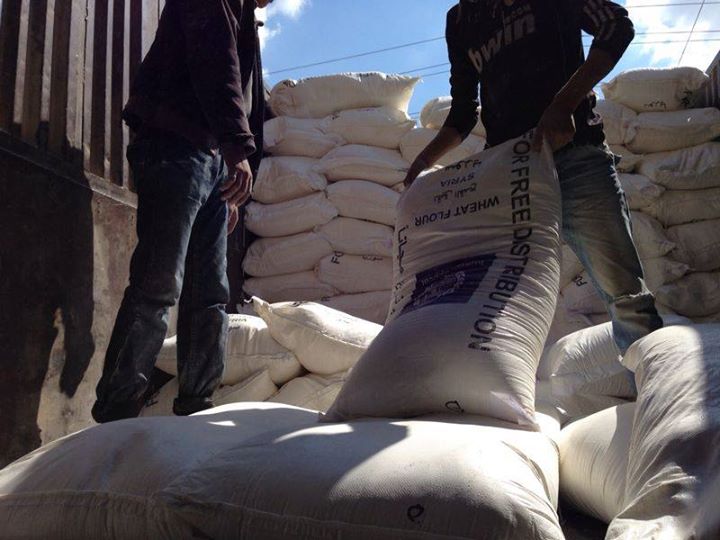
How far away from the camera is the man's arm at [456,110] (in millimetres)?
1907

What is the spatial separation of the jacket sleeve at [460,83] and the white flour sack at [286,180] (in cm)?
135

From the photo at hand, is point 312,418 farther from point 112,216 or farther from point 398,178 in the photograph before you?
point 398,178

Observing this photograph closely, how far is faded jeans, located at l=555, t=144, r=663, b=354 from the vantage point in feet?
4.92

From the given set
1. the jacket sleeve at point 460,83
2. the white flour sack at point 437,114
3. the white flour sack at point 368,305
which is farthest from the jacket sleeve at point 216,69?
the white flour sack at point 437,114

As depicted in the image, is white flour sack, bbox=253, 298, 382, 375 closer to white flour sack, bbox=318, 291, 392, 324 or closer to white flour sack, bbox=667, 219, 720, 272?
white flour sack, bbox=318, 291, 392, 324

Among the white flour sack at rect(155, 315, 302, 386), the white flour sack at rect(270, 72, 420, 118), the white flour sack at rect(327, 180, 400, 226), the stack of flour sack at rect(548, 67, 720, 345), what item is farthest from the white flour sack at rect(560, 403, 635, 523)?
the white flour sack at rect(270, 72, 420, 118)

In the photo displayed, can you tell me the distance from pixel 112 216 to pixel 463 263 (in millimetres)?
1187

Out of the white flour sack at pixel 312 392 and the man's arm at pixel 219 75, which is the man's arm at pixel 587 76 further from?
the white flour sack at pixel 312 392

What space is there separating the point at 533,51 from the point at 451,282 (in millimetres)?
666

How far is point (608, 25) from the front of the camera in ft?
4.98

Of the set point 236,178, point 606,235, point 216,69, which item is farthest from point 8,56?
point 606,235

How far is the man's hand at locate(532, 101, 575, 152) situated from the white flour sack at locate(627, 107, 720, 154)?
6.45ft

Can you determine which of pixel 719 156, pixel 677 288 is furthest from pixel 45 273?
pixel 719 156

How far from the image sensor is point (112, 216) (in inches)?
80.6
